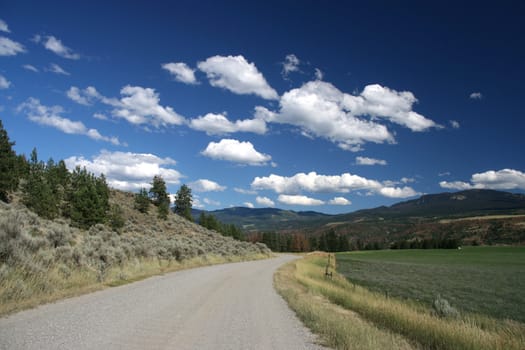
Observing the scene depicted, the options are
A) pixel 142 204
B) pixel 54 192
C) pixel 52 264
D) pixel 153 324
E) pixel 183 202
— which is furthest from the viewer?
pixel 183 202

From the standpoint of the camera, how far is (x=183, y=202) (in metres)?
87.8

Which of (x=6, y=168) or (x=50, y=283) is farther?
(x=6, y=168)

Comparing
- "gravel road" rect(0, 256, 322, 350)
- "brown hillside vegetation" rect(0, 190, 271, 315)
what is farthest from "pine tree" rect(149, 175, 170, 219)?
"gravel road" rect(0, 256, 322, 350)

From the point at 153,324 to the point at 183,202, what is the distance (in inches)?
3219

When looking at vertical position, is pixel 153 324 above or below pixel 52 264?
below

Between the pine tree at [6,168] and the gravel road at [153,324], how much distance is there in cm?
3209

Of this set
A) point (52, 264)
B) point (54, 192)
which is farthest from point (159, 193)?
point (52, 264)

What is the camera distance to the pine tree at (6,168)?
36375 mm

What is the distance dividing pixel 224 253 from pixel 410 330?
112 feet

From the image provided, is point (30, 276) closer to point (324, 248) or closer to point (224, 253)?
point (224, 253)

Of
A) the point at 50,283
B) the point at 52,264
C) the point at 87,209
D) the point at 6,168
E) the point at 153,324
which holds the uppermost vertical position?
the point at 6,168

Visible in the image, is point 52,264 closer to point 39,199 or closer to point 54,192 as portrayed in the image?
point 39,199

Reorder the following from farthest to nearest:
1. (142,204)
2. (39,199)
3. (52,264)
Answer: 1. (142,204)
2. (39,199)
3. (52,264)

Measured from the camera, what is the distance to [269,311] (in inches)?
416
